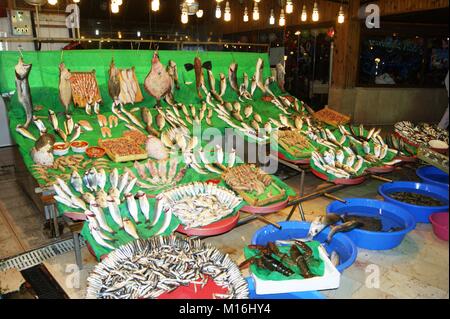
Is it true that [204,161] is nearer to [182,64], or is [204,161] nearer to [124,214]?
[124,214]

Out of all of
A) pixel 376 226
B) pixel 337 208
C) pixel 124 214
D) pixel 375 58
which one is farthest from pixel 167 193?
pixel 375 58

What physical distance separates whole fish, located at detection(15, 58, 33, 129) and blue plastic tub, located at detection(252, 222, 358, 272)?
→ 11.9 ft

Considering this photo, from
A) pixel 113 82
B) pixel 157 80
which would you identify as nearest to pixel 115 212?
pixel 113 82

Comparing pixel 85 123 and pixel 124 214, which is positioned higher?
pixel 85 123

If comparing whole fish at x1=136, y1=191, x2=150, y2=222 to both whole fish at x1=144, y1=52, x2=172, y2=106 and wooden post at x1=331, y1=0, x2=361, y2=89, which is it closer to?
whole fish at x1=144, y1=52, x2=172, y2=106

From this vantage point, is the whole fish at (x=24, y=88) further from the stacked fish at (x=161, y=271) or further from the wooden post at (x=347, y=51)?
the wooden post at (x=347, y=51)

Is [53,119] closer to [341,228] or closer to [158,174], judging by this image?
[158,174]

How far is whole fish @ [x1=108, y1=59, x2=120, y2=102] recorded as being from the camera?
5.63 m

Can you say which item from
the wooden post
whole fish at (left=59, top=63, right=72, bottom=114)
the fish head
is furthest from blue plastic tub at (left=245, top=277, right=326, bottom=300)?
the wooden post

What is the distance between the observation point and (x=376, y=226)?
13.6 feet

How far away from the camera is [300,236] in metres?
3.53

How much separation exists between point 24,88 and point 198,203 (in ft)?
10.5

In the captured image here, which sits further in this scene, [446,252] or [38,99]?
[38,99]

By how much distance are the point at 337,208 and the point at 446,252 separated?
3333mm
